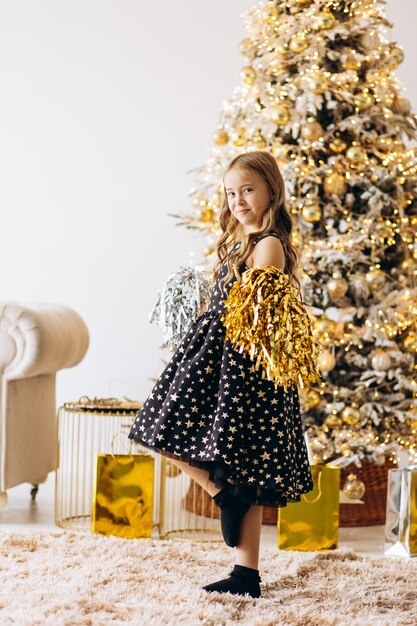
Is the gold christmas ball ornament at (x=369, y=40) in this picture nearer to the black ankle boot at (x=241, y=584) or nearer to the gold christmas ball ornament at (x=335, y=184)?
the gold christmas ball ornament at (x=335, y=184)

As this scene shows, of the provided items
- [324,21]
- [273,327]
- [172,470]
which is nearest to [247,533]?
[273,327]

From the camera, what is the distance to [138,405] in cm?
317

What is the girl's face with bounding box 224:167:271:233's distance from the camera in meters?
2.27

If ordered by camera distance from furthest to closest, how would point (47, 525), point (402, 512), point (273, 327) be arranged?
point (47, 525)
point (402, 512)
point (273, 327)

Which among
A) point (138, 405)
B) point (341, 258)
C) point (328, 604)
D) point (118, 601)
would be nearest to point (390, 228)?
point (341, 258)

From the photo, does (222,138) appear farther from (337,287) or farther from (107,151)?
(107,151)

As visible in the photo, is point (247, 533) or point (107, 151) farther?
point (107, 151)

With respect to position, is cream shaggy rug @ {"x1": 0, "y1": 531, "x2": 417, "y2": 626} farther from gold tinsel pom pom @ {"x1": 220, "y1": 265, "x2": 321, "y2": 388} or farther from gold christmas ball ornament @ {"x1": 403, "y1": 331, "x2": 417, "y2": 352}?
gold christmas ball ornament @ {"x1": 403, "y1": 331, "x2": 417, "y2": 352}

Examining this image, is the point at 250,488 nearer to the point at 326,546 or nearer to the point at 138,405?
the point at 326,546

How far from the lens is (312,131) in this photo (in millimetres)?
3322

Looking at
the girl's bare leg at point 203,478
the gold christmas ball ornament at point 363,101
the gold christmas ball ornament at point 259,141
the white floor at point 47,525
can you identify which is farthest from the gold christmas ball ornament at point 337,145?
the girl's bare leg at point 203,478

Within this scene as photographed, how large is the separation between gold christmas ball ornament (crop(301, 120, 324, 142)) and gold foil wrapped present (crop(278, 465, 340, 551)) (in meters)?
1.26

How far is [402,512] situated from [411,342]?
2.48 feet

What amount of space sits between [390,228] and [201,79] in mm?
1630
